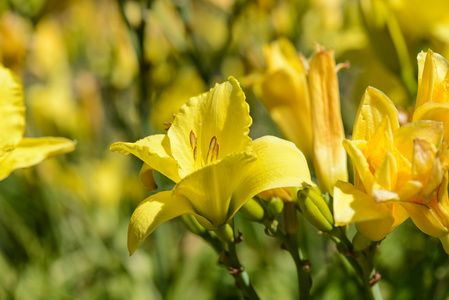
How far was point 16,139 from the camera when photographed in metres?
0.66

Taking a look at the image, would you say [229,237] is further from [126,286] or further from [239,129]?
[126,286]

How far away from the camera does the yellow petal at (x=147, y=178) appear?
1.94 feet

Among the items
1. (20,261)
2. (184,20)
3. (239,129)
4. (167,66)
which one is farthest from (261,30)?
(239,129)

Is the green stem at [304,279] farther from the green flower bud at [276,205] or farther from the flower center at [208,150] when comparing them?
the flower center at [208,150]

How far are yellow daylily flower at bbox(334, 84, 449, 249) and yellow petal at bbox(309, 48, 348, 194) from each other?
0.11 metres

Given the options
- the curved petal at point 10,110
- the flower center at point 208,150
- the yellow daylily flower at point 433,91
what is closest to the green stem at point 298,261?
the flower center at point 208,150

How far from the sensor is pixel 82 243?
1493mm

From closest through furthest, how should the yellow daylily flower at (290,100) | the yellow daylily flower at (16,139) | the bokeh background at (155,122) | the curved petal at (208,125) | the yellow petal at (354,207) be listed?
the yellow petal at (354,207) < the curved petal at (208,125) < the yellow daylily flower at (16,139) < the yellow daylily flower at (290,100) < the bokeh background at (155,122)

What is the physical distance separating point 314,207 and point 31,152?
1.28 feet

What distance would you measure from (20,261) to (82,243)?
0.61 feet

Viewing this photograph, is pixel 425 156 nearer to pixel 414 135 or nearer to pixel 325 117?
pixel 414 135

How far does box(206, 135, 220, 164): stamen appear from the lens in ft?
1.81

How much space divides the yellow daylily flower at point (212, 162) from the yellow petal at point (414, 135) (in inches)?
3.8

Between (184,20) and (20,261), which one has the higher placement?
(184,20)
